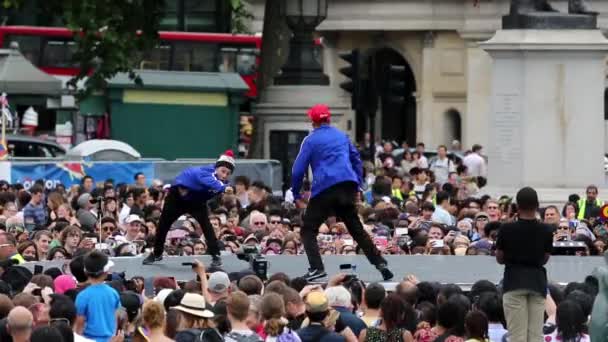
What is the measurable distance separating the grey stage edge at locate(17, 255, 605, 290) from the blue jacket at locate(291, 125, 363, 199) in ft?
3.34

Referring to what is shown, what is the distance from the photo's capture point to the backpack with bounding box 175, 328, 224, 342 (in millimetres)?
15195

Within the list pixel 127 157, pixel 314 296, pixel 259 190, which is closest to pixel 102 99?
pixel 127 157

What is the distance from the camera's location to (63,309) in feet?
52.9

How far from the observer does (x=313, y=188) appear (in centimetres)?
2077

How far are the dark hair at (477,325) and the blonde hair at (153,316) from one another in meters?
2.01

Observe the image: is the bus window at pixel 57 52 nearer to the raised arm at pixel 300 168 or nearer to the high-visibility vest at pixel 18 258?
the high-visibility vest at pixel 18 258

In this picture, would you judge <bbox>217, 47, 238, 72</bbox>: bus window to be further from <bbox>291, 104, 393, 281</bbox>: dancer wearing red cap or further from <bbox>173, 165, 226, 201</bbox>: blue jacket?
<bbox>291, 104, 393, 281</bbox>: dancer wearing red cap

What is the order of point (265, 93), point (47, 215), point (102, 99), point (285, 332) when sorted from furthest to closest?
1. point (102, 99)
2. point (265, 93)
3. point (47, 215)
4. point (285, 332)

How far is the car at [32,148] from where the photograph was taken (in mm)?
45875

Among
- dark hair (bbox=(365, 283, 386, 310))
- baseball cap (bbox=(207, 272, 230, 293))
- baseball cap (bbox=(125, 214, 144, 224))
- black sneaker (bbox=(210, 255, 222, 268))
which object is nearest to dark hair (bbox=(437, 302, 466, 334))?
dark hair (bbox=(365, 283, 386, 310))

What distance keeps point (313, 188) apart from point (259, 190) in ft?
36.1

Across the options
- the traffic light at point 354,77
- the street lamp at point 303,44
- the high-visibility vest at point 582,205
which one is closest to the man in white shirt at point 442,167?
the street lamp at point 303,44

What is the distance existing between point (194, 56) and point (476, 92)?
8737mm

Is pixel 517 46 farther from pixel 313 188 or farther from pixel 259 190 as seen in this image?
pixel 313 188
